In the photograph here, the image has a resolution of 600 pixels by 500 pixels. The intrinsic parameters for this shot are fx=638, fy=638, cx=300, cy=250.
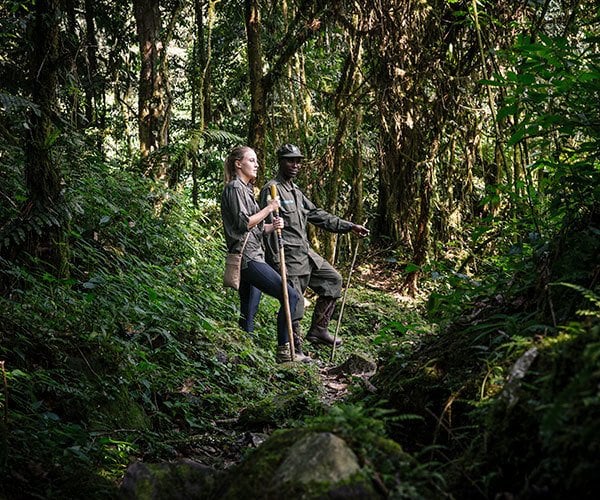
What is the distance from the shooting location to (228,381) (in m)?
5.54

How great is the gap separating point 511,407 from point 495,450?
0.15 metres

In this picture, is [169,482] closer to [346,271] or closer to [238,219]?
[238,219]

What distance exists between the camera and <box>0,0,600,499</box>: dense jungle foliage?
2182mm

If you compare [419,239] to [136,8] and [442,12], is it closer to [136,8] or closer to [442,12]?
[442,12]

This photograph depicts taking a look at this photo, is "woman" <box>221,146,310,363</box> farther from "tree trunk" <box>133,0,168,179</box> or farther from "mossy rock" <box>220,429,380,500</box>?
"tree trunk" <box>133,0,168,179</box>

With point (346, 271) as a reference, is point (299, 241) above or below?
above

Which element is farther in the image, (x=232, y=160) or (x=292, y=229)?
(x=292, y=229)

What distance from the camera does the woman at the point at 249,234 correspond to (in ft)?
21.9

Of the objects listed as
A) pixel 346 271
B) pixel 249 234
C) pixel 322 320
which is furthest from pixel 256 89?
pixel 346 271

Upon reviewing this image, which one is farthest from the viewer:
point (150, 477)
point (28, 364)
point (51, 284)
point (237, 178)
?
point (237, 178)

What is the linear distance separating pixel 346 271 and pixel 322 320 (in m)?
4.91

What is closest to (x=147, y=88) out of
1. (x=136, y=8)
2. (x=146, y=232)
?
(x=136, y=8)

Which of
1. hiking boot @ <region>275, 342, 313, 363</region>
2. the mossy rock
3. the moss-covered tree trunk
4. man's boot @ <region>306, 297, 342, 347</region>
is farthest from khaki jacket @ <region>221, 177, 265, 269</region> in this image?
the mossy rock

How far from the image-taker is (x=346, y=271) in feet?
41.8
